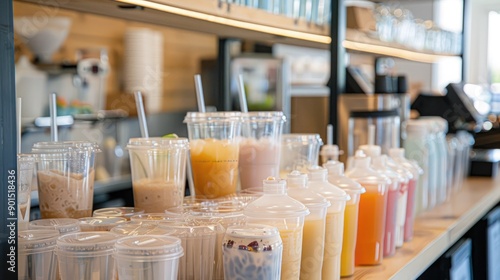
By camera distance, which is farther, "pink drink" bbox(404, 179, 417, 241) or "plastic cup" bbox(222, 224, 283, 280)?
"pink drink" bbox(404, 179, 417, 241)

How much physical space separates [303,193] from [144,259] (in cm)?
50

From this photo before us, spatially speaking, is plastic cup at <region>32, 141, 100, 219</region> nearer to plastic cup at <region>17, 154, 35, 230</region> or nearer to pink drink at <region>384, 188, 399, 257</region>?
plastic cup at <region>17, 154, 35, 230</region>

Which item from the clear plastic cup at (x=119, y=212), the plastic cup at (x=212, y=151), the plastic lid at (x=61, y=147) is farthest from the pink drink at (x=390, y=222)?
the plastic lid at (x=61, y=147)

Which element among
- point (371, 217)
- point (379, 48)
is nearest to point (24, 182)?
point (371, 217)

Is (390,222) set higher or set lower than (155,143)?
lower

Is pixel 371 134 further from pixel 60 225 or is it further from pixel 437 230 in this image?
pixel 60 225

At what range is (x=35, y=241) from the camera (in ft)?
4.27

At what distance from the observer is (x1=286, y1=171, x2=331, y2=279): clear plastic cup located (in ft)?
5.09

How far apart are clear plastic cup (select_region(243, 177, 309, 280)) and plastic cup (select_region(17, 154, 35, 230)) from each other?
0.46 metres

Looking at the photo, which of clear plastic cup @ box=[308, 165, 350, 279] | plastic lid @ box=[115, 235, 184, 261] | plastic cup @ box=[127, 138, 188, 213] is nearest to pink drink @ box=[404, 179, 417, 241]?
clear plastic cup @ box=[308, 165, 350, 279]

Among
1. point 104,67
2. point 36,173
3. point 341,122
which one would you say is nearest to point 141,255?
point 36,173

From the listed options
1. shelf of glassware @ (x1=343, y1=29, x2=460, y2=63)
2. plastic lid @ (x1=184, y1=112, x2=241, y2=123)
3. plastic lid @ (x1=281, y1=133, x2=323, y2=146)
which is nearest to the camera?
plastic lid @ (x1=184, y1=112, x2=241, y2=123)

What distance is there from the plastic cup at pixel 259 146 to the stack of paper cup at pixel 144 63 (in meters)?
3.44

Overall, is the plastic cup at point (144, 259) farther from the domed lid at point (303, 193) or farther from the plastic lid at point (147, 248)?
the domed lid at point (303, 193)
